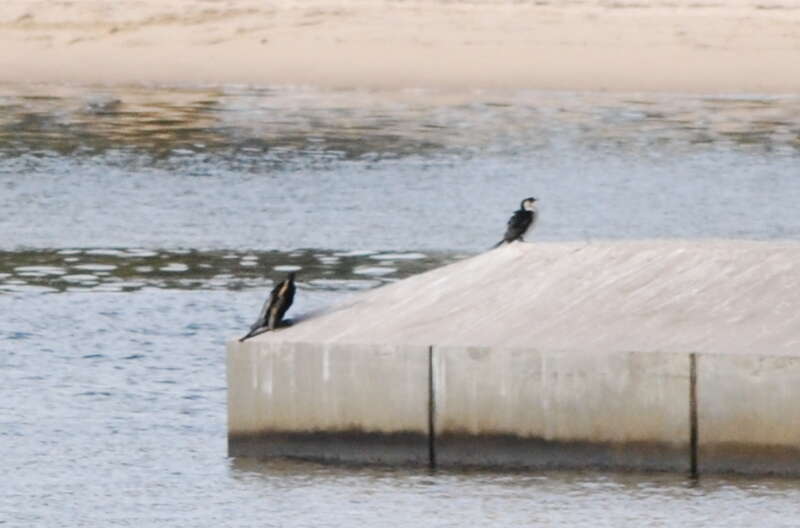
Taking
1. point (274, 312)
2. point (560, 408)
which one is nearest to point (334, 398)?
point (274, 312)

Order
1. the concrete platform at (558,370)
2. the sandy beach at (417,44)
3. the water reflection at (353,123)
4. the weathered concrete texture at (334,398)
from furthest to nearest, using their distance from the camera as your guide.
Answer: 1. the sandy beach at (417,44)
2. the water reflection at (353,123)
3. the weathered concrete texture at (334,398)
4. the concrete platform at (558,370)

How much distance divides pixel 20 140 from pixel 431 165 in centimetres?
914

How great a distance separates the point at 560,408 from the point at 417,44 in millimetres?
36602

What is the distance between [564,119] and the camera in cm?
4634

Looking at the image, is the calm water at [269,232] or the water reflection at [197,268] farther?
the water reflection at [197,268]

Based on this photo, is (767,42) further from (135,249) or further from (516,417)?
(516,417)

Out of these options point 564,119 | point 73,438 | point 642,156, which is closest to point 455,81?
point 564,119

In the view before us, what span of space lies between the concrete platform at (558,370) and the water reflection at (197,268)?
943 centimetres

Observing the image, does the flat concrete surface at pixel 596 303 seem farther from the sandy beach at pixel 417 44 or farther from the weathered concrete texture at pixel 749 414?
the sandy beach at pixel 417 44

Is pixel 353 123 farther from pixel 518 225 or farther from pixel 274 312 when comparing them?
pixel 274 312

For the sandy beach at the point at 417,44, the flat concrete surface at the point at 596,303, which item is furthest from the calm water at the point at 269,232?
the flat concrete surface at the point at 596,303

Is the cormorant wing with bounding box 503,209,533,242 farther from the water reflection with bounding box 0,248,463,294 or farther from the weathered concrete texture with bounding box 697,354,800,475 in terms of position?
the water reflection with bounding box 0,248,463,294

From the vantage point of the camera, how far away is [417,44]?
50.7 meters

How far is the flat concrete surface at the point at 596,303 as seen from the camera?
14.4 m
